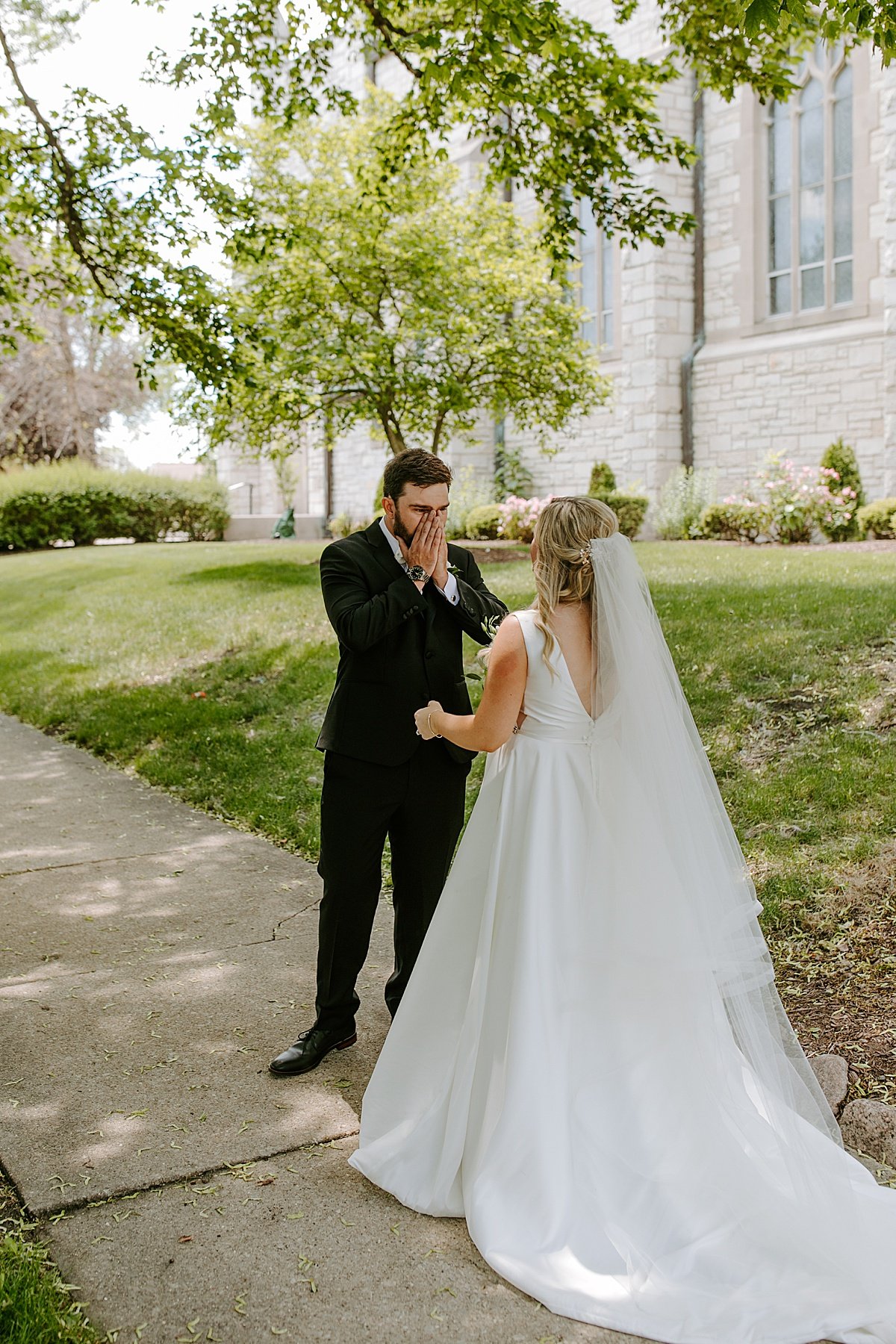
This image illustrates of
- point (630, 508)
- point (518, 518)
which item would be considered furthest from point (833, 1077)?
point (630, 508)

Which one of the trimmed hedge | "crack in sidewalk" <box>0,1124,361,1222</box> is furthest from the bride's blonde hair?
the trimmed hedge

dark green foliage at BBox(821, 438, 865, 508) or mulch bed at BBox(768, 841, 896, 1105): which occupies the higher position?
dark green foliage at BBox(821, 438, 865, 508)

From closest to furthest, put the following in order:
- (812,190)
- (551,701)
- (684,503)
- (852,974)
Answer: (551,701)
(852,974)
(684,503)
(812,190)

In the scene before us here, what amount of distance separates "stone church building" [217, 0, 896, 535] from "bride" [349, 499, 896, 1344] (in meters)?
14.6

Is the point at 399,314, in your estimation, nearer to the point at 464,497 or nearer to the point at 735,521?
the point at 735,521

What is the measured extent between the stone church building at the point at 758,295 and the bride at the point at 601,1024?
47.9 ft

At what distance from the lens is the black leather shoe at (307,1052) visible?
396 cm

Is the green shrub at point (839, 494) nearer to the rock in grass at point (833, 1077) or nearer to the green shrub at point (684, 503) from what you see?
the green shrub at point (684, 503)

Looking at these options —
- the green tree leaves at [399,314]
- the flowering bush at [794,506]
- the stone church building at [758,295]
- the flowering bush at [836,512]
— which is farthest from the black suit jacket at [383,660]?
the stone church building at [758,295]

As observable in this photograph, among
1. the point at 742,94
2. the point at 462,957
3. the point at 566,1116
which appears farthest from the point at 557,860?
the point at 742,94

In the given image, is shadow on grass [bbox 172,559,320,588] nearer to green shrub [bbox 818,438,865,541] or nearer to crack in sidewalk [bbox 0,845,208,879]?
green shrub [bbox 818,438,865,541]

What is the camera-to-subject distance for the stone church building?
58.4 ft

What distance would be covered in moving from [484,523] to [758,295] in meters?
6.08

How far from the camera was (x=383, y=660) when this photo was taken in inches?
154
